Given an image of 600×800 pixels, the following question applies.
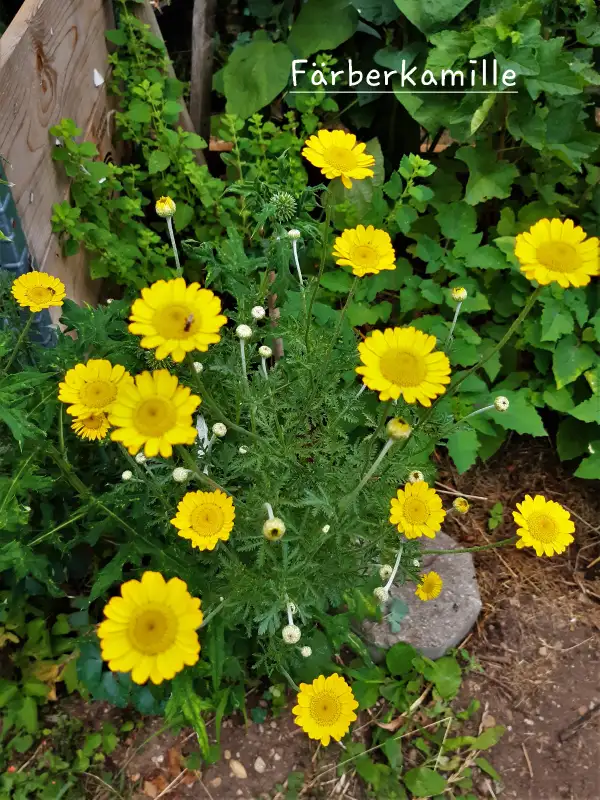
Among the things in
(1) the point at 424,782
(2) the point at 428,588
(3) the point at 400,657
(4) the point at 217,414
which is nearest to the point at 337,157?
(4) the point at 217,414

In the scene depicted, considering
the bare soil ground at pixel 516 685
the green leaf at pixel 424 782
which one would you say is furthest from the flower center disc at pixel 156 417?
the green leaf at pixel 424 782

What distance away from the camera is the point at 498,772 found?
1611 mm

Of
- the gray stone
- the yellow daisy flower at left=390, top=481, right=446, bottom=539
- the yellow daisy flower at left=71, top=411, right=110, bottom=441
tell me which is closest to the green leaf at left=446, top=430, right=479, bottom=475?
the gray stone

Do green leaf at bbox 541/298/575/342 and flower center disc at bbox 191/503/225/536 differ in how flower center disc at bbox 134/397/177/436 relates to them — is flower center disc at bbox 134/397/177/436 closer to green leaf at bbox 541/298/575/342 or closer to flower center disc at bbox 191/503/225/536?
flower center disc at bbox 191/503/225/536

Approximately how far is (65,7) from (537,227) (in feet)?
4.82

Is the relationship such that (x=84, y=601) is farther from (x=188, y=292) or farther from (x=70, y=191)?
(x=70, y=191)

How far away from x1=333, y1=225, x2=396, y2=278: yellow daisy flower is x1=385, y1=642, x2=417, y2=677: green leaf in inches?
41.5

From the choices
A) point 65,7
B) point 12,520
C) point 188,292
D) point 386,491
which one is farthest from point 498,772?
point 65,7

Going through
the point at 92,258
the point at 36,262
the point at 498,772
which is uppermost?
the point at 36,262

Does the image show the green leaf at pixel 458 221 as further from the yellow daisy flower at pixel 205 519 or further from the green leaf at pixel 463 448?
the yellow daisy flower at pixel 205 519

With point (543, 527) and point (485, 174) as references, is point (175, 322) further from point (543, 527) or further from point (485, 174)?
point (485, 174)

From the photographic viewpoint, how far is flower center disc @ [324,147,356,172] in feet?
3.70

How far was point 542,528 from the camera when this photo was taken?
1.19 metres

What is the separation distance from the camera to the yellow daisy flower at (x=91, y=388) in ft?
3.35
